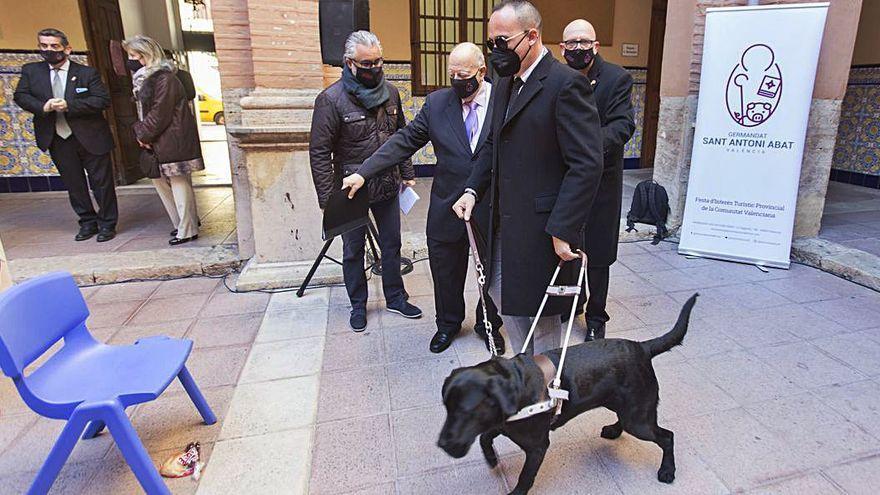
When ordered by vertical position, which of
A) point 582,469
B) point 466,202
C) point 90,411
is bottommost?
point 582,469

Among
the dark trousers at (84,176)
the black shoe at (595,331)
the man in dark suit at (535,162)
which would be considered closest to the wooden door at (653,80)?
the black shoe at (595,331)

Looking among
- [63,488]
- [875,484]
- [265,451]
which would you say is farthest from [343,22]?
[875,484]

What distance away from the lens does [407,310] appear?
12.2 ft

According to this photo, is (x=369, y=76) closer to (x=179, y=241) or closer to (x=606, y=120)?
(x=606, y=120)

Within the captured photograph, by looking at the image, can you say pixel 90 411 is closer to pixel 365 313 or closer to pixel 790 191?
pixel 365 313

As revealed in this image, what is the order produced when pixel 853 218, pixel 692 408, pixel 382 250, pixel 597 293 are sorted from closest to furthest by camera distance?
1. pixel 692 408
2. pixel 597 293
3. pixel 382 250
4. pixel 853 218

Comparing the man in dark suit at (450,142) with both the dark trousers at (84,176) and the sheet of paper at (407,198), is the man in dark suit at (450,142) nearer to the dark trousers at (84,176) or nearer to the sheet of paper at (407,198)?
the sheet of paper at (407,198)

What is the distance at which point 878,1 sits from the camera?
7262 millimetres

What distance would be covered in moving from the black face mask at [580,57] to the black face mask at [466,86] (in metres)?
0.70

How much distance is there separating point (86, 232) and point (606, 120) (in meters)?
5.26

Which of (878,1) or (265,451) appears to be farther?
(878,1)

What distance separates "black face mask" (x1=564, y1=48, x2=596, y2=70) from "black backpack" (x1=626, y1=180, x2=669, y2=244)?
2625 millimetres

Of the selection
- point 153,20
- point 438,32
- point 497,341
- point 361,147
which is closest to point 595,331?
point 497,341

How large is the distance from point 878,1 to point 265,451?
9578 millimetres
